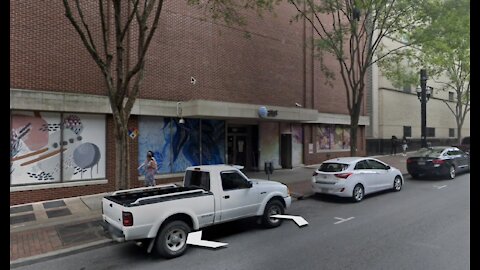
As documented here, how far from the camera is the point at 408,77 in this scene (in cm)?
2377

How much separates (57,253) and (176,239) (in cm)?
244

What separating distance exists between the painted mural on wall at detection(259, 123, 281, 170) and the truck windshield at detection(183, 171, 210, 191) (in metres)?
10.5

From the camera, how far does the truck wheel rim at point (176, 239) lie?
5.78 meters

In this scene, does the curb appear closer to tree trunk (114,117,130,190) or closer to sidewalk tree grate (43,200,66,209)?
tree trunk (114,117,130,190)

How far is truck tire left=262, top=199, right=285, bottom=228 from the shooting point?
733 cm

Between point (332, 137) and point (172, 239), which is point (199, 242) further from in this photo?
point (332, 137)

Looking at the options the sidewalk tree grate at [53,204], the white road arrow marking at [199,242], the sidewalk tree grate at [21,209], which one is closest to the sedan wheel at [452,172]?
the white road arrow marking at [199,242]

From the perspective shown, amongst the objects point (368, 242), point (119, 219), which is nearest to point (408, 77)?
point (368, 242)

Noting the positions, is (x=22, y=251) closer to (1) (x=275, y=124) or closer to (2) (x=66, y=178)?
(2) (x=66, y=178)

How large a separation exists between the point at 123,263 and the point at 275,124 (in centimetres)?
1355

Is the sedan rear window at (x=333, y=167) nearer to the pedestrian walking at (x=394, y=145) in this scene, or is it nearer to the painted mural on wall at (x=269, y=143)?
the painted mural on wall at (x=269, y=143)

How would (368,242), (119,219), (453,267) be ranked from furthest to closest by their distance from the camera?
(368,242), (119,219), (453,267)

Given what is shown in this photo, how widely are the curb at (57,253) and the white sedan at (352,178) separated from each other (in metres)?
6.89

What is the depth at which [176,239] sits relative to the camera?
586 cm
